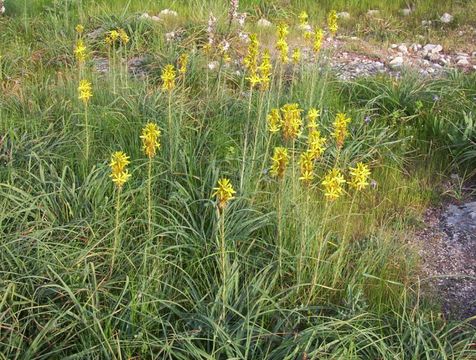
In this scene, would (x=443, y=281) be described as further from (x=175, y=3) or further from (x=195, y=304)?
(x=175, y=3)

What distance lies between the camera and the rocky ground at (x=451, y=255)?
3098 mm

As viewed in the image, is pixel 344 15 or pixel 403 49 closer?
pixel 403 49

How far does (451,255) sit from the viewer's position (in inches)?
138

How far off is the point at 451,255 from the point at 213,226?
130 cm

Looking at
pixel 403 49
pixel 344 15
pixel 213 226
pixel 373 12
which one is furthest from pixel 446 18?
pixel 213 226

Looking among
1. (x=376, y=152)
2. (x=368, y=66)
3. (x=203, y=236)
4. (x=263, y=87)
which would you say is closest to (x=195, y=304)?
(x=203, y=236)

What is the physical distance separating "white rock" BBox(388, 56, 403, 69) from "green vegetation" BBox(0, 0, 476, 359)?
3.68ft

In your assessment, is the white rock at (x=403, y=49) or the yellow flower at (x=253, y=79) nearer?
the yellow flower at (x=253, y=79)

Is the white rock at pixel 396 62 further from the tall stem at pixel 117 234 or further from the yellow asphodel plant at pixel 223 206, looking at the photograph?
the tall stem at pixel 117 234

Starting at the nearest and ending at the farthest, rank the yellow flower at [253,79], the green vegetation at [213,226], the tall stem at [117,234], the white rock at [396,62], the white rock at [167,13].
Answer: the green vegetation at [213,226], the tall stem at [117,234], the yellow flower at [253,79], the white rock at [396,62], the white rock at [167,13]

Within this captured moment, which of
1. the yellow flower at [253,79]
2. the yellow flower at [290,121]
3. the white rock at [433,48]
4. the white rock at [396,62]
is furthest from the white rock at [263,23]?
the yellow flower at [290,121]

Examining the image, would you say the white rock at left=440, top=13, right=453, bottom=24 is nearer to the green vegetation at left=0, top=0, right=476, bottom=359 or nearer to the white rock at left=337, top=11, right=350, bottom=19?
the white rock at left=337, top=11, right=350, bottom=19

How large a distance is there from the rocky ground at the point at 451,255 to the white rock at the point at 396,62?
8.57 ft

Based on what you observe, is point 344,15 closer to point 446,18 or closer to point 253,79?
point 446,18
